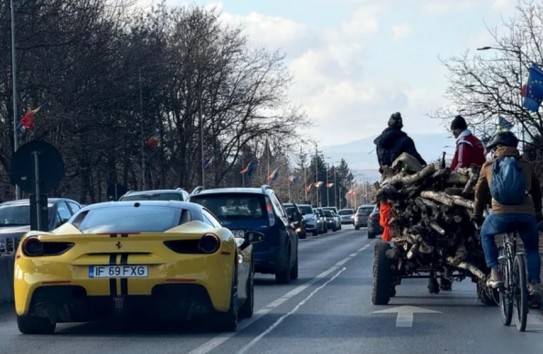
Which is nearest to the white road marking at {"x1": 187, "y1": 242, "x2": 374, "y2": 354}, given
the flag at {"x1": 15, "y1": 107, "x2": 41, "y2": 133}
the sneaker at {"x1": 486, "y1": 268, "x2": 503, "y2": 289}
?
the sneaker at {"x1": 486, "y1": 268, "x2": 503, "y2": 289}

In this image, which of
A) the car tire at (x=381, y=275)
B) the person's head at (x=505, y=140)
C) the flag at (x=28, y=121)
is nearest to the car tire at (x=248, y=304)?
the car tire at (x=381, y=275)

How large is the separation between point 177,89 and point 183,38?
9.09ft

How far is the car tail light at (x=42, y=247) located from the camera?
37.7 ft

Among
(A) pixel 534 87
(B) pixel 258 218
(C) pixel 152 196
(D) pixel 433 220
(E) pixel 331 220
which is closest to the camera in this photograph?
(D) pixel 433 220

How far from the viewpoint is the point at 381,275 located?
48.4 feet

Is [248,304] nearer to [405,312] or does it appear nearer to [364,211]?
[405,312]

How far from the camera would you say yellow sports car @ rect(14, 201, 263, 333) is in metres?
11.3

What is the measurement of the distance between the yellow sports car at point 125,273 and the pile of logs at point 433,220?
3.10 meters

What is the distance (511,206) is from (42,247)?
4.39 meters

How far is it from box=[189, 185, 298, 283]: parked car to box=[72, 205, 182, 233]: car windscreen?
23.4 feet

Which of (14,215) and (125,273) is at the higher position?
(14,215)

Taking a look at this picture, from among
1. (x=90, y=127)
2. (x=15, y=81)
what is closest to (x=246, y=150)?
(x=90, y=127)

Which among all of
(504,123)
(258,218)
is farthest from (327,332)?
(504,123)

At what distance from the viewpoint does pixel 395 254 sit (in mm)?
14602
